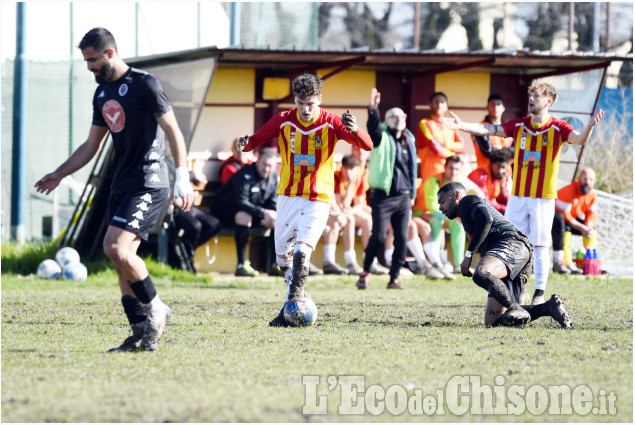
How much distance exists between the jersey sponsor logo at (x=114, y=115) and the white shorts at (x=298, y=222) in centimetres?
214

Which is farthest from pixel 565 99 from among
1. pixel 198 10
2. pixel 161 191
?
pixel 161 191

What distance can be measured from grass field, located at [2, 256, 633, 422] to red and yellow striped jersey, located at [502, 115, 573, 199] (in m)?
1.30

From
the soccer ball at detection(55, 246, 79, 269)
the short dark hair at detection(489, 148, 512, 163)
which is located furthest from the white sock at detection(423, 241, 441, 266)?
the soccer ball at detection(55, 246, 79, 269)

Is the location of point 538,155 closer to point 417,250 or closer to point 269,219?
point 417,250

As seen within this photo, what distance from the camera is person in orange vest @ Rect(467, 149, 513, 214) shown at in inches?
583

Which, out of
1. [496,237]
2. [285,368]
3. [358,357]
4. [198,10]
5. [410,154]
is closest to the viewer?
[285,368]

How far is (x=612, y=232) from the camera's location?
58.2 ft

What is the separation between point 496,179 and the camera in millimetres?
14977

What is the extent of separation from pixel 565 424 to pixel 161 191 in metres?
3.41

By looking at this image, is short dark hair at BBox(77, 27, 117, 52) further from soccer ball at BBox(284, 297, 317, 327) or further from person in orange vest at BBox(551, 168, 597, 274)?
person in orange vest at BBox(551, 168, 597, 274)

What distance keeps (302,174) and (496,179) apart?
6950mm

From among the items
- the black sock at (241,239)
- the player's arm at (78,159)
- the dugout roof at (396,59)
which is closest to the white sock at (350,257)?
the black sock at (241,239)

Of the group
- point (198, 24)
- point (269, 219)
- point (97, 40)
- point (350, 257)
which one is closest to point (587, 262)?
point (350, 257)

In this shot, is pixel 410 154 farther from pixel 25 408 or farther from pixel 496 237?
pixel 25 408
